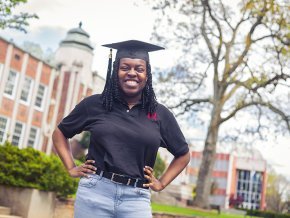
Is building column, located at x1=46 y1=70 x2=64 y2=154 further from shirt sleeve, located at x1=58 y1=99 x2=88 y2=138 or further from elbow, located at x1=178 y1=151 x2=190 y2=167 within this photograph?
elbow, located at x1=178 y1=151 x2=190 y2=167

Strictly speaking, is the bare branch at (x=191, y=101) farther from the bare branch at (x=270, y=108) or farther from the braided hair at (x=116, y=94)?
the braided hair at (x=116, y=94)

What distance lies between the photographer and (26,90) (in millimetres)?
29312

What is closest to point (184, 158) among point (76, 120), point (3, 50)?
point (76, 120)

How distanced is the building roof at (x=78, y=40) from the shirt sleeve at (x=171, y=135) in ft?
118

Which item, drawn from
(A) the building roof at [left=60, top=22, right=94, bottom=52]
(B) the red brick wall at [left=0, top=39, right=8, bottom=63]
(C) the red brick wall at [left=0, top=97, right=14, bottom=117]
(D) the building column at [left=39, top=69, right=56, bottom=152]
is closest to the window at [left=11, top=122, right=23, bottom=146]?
(C) the red brick wall at [left=0, top=97, right=14, bottom=117]

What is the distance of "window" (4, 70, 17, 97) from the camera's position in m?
27.6

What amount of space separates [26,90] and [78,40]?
10.8 meters

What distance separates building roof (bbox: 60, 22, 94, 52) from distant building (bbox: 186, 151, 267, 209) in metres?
44.4

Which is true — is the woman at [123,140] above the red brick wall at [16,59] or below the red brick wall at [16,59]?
below

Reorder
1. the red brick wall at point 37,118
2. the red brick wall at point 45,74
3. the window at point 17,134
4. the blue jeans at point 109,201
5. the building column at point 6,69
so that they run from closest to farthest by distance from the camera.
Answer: the blue jeans at point 109,201
the building column at point 6,69
the window at point 17,134
the red brick wall at point 37,118
the red brick wall at point 45,74

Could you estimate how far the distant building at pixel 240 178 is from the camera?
3142 inches

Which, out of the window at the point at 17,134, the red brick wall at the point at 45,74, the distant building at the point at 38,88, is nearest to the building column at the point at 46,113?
the distant building at the point at 38,88

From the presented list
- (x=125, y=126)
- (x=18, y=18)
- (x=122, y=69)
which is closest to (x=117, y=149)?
(x=125, y=126)

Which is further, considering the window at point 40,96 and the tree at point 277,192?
the tree at point 277,192
